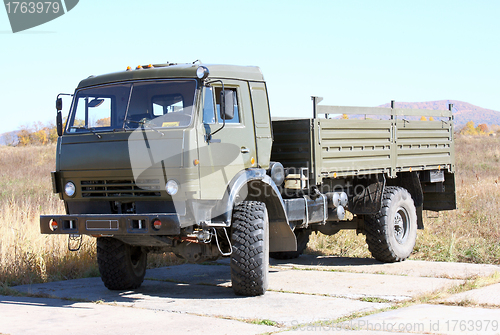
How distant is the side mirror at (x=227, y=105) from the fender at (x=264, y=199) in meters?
0.73

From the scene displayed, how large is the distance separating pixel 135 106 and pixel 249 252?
2.20 m

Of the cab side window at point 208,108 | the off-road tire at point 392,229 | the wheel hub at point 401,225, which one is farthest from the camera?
the wheel hub at point 401,225

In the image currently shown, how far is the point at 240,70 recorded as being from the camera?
290 inches

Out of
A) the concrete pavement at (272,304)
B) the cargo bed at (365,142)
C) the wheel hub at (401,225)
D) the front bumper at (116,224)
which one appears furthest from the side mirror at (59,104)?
the wheel hub at (401,225)

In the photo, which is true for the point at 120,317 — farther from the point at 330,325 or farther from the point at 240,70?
the point at 240,70

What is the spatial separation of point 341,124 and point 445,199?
3.93m

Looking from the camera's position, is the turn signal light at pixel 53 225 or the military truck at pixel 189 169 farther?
the turn signal light at pixel 53 225

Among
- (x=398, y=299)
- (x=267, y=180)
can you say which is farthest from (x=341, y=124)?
(x=398, y=299)

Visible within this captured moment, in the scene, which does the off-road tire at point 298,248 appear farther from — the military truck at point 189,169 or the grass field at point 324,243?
the military truck at point 189,169

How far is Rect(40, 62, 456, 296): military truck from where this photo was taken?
6.39 metres

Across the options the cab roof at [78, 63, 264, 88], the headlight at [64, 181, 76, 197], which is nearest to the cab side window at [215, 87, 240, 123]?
the cab roof at [78, 63, 264, 88]

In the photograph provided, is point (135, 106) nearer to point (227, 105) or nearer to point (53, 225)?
point (227, 105)

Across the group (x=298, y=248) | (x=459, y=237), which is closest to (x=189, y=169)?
(x=298, y=248)

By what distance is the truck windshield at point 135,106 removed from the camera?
21.8 feet
